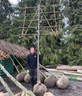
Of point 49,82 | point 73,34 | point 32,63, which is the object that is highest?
point 73,34

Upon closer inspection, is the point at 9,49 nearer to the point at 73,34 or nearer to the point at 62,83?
the point at 62,83

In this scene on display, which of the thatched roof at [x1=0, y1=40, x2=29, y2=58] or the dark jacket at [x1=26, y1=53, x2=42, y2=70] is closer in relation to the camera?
the dark jacket at [x1=26, y1=53, x2=42, y2=70]

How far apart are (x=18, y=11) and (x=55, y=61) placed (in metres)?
8.16

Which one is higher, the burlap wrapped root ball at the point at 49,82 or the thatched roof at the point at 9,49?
the thatched roof at the point at 9,49

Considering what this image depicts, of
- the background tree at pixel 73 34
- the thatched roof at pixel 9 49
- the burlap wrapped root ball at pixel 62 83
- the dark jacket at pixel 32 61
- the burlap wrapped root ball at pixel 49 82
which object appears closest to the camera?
the dark jacket at pixel 32 61

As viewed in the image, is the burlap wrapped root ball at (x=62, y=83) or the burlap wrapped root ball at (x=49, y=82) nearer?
the burlap wrapped root ball at (x=62, y=83)

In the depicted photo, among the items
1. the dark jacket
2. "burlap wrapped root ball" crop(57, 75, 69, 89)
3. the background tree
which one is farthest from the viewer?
the background tree

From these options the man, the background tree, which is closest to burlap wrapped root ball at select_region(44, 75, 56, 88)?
the man

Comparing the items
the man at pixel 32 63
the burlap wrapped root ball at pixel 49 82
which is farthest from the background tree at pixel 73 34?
the man at pixel 32 63

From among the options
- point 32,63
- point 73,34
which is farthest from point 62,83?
point 73,34

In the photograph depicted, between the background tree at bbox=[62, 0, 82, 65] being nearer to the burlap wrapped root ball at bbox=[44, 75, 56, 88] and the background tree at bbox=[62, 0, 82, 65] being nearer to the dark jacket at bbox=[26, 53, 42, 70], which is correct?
the burlap wrapped root ball at bbox=[44, 75, 56, 88]

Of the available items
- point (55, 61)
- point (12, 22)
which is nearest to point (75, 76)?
point (55, 61)

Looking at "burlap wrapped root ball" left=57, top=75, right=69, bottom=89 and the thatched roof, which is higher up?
the thatched roof

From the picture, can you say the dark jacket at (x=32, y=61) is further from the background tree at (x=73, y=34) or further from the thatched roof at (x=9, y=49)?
the background tree at (x=73, y=34)
